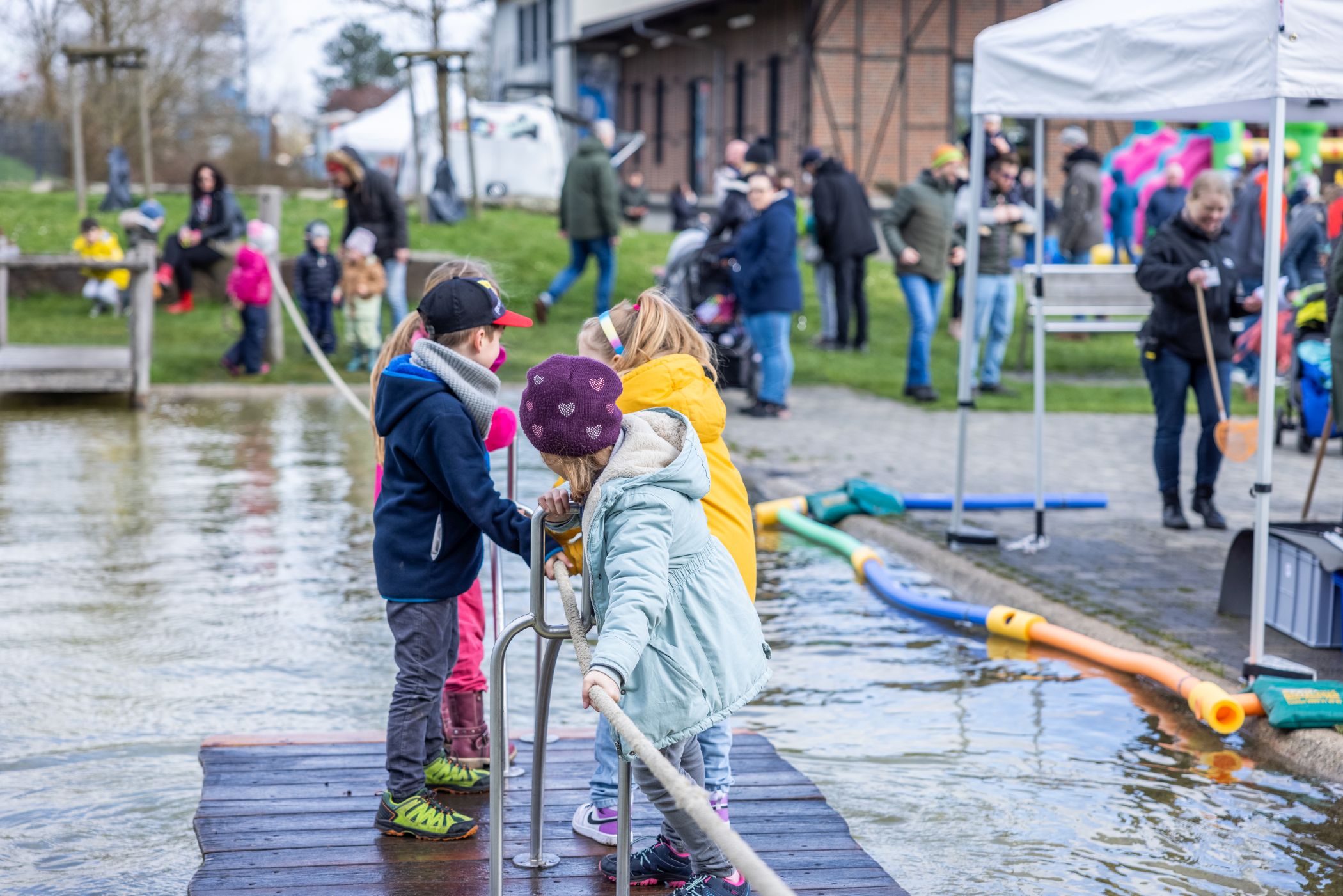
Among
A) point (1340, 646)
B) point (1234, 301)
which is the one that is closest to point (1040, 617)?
point (1340, 646)

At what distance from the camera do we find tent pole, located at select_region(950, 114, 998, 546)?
7.66m

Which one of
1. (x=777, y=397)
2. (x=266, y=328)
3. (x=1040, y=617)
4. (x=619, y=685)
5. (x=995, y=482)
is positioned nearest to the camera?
(x=619, y=685)

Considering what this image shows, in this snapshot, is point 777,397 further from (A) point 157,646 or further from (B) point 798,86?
(B) point 798,86

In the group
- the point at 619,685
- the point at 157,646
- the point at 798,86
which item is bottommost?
the point at 157,646

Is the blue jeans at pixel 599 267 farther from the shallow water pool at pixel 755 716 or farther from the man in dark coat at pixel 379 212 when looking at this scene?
the shallow water pool at pixel 755 716

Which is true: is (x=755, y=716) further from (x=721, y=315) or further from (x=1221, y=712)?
(x=721, y=315)

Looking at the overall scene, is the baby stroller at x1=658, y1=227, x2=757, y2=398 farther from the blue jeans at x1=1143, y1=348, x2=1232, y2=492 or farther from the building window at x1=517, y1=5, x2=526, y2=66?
the building window at x1=517, y1=5, x2=526, y2=66

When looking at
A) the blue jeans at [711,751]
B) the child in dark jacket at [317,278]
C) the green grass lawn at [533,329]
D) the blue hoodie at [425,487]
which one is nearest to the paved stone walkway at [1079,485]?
the green grass lawn at [533,329]

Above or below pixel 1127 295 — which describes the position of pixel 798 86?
above

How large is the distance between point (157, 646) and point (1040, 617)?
12.5 feet

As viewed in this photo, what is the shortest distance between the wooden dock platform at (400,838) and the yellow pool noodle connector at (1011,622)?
1983mm

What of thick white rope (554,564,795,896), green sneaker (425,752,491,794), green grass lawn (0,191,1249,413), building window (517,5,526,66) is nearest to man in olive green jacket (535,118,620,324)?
green grass lawn (0,191,1249,413)

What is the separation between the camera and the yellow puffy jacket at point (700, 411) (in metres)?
3.73

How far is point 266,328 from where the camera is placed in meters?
15.4
